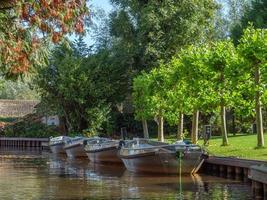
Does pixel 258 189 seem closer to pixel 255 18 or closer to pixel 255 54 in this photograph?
pixel 255 54

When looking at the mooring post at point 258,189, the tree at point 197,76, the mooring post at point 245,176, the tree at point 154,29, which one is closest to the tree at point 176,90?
the tree at point 197,76

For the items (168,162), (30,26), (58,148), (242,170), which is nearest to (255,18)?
(58,148)

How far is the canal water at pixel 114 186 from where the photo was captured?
818 inches

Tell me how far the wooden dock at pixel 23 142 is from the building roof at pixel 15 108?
1889 cm

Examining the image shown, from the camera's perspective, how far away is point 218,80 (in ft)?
115

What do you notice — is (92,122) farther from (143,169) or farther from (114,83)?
(143,169)

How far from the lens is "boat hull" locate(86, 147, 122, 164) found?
123 feet

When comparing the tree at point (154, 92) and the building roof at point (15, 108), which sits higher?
the building roof at point (15, 108)

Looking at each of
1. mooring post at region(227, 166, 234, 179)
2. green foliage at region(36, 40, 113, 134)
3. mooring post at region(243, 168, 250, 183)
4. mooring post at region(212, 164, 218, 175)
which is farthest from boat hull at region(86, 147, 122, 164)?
green foliage at region(36, 40, 113, 134)

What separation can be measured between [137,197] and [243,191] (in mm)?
4315

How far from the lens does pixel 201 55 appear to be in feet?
115

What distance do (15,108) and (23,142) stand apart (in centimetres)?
2628

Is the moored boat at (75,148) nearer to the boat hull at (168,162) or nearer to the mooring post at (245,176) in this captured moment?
the boat hull at (168,162)

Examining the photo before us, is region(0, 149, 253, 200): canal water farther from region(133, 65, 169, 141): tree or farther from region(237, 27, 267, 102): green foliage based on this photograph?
region(133, 65, 169, 141): tree
